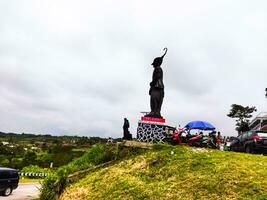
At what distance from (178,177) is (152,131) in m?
5.33

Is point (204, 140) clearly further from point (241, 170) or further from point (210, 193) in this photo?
point (210, 193)

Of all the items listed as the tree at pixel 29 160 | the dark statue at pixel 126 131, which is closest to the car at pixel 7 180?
the dark statue at pixel 126 131

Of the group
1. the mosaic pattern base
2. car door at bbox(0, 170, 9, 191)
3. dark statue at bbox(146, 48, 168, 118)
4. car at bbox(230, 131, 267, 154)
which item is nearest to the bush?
the mosaic pattern base

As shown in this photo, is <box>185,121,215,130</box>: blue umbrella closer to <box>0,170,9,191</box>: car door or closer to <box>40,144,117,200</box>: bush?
<box>40,144,117,200</box>: bush

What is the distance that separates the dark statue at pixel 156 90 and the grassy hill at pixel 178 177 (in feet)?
9.68

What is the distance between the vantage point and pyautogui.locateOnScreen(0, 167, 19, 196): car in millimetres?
22375

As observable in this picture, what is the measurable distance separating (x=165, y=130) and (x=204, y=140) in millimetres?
2029

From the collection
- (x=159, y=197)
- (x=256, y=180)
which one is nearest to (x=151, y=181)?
(x=159, y=197)

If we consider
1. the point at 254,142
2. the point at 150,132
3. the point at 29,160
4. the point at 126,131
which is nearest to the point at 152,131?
the point at 150,132

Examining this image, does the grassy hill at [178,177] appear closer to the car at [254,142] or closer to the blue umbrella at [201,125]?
the car at [254,142]

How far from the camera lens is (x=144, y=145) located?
15609 mm

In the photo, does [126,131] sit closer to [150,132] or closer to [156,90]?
[150,132]

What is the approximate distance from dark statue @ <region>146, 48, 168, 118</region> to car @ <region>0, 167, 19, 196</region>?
10.0 metres

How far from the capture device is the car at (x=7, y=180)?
22375mm
